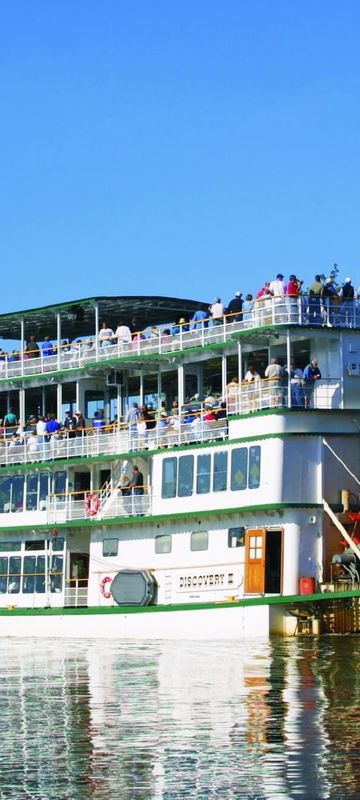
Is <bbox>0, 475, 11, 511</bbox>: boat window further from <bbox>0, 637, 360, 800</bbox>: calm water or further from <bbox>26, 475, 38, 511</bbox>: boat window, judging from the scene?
<bbox>0, 637, 360, 800</bbox>: calm water

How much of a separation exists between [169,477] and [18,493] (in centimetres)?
725

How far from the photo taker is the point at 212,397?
4431 cm

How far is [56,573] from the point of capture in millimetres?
47031

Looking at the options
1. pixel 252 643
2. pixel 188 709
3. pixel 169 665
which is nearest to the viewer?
pixel 188 709

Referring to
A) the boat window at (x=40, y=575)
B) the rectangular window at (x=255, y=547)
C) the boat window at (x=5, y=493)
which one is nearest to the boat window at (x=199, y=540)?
the rectangular window at (x=255, y=547)

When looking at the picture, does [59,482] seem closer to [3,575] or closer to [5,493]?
[5,493]

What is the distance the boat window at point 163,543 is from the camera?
43375 millimetres

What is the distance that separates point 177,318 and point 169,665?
2019 centimetres

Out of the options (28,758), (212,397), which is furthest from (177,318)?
(28,758)

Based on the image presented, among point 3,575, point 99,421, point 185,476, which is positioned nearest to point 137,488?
point 185,476

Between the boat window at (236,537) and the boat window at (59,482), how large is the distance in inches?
318

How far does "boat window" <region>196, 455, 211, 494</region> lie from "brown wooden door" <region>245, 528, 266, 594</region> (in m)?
→ 2.22

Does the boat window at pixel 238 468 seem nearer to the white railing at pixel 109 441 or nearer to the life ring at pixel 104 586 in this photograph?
the white railing at pixel 109 441

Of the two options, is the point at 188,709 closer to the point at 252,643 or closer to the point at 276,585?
the point at 252,643
